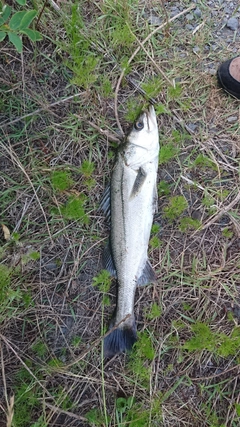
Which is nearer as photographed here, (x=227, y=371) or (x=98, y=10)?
(x=227, y=371)

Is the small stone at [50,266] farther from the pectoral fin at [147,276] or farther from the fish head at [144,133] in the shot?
the fish head at [144,133]

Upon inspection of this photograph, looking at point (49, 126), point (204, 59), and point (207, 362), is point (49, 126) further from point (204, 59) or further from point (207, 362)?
point (207, 362)

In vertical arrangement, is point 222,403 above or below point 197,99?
below

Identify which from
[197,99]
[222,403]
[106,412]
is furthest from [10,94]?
[222,403]

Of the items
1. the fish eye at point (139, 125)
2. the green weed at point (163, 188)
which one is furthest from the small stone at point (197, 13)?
the green weed at point (163, 188)

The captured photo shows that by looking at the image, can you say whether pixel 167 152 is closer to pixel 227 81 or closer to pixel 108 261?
pixel 227 81

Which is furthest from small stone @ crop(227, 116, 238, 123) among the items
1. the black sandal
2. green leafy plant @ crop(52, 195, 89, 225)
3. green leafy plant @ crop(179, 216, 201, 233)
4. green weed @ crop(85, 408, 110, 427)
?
green weed @ crop(85, 408, 110, 427)

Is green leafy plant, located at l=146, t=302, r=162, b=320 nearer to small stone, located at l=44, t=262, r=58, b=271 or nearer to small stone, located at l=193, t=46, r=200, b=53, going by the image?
small stone, located at l=44, t=262, r=58, b=271
